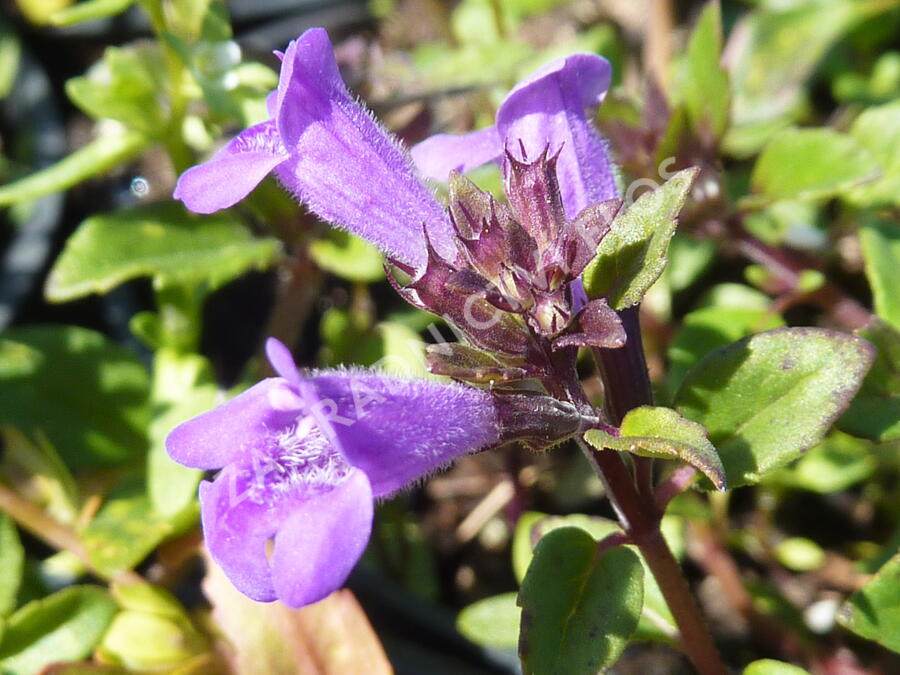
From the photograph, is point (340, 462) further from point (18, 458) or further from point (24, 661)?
point (18, 458)

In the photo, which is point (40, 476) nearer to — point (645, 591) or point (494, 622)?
point (494, 622)

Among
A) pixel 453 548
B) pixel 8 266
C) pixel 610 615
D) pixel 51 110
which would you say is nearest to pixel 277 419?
pixel 610 615

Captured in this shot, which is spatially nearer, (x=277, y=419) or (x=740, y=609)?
(x=277, y=419)

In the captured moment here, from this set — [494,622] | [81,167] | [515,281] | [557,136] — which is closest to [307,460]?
[515,281]

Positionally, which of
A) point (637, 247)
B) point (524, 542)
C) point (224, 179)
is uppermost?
point (224, 179)

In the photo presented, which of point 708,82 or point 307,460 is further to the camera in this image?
point 708,82

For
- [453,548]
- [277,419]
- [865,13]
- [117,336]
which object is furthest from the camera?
[117,336]
